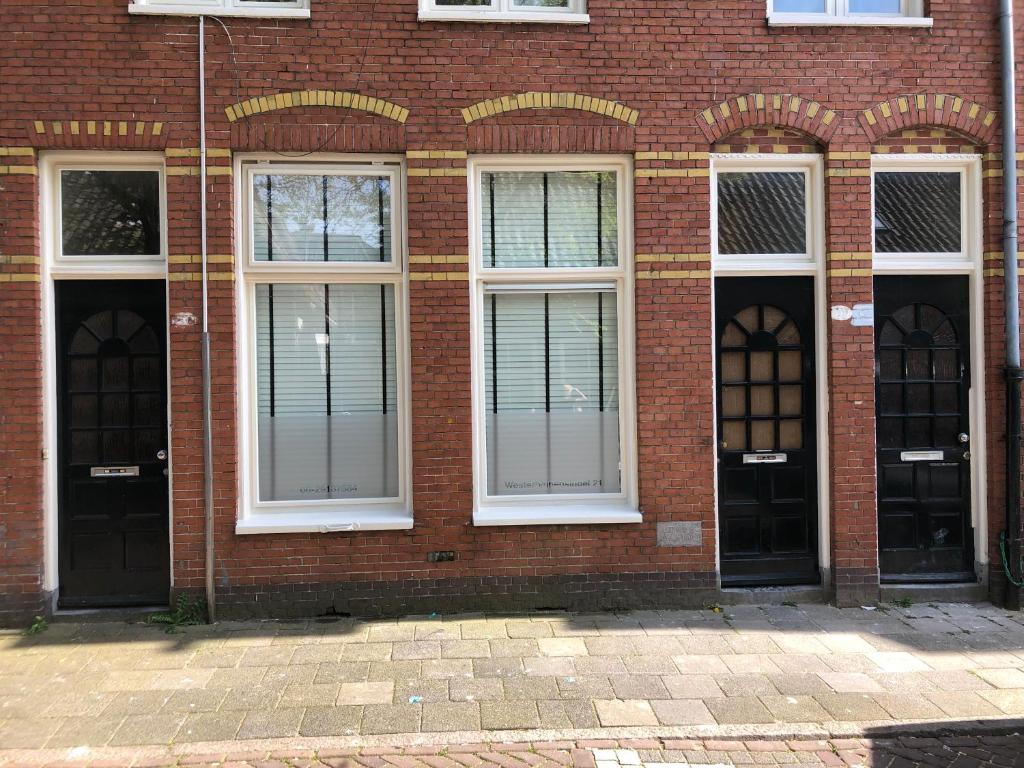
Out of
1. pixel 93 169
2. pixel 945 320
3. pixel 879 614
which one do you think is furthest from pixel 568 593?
pixel 93 169

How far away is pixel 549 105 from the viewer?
18.9 feet

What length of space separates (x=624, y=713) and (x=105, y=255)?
17.4 ft

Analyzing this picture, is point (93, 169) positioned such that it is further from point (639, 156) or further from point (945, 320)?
point (945, 320)

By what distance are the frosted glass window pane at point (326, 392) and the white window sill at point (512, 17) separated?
90.5 inches

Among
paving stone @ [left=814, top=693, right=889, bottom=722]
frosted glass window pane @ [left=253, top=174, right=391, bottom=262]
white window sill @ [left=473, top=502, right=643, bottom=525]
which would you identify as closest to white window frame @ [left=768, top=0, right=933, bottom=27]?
frosted glass window pane @ [left=253, top=174, right=391, bottom=262]

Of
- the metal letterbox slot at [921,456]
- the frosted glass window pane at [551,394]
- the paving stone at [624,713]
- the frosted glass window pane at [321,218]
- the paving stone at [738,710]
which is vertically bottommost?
the paving stone at [738,710]

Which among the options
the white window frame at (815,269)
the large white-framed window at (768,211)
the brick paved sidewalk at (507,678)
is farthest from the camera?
the large white-framed window at (768,211)

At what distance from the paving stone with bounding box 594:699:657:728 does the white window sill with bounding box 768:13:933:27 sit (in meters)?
5.45

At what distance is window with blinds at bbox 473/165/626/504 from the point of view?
237 inches

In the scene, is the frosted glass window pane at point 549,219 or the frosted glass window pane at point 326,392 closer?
the frosted glass window pane at point 326,392

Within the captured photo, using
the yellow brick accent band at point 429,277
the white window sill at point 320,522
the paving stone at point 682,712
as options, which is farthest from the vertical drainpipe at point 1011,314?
the white window sill at point 320,522

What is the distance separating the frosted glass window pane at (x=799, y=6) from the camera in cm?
605

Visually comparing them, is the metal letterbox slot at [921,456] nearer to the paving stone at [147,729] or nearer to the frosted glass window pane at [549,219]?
the frosted glass window pane at [549,219]

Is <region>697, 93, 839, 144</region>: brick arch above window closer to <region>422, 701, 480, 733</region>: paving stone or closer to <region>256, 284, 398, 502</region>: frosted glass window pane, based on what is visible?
<region>256, 284, 398, 502</region>: frosted glass window pane
